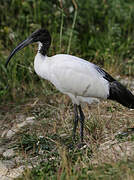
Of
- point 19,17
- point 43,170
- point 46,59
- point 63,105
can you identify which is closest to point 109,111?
point 63,105

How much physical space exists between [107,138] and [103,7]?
3.49m

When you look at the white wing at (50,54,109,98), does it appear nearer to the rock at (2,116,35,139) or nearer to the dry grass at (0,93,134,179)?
the dry grass at (0,93,134,179)

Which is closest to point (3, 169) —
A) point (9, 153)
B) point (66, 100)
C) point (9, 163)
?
point (9, 163)

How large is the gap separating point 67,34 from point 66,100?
49.6 inches

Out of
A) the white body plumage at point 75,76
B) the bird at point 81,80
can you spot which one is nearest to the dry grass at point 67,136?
the bird at point 81,80

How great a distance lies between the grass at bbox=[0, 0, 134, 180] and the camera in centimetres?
383

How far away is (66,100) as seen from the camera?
5.72 m

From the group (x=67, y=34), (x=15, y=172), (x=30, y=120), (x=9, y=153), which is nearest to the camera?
(x=15, y=172)

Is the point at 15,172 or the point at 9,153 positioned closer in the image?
the point at 15,172

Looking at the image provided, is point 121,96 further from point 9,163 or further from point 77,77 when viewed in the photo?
point 9,163

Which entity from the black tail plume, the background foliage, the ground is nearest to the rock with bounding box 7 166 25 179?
the ground

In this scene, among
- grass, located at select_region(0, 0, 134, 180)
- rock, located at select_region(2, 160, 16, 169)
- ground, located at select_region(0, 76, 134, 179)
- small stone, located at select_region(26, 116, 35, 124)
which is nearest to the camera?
ground, located at select_region(0, 76, 134, 179)

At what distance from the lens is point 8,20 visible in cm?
722

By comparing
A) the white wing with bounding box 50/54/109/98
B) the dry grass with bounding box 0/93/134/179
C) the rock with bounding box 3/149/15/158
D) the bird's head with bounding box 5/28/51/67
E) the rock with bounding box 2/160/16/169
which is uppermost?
the bird's head with bounding box 5/28/51/67
